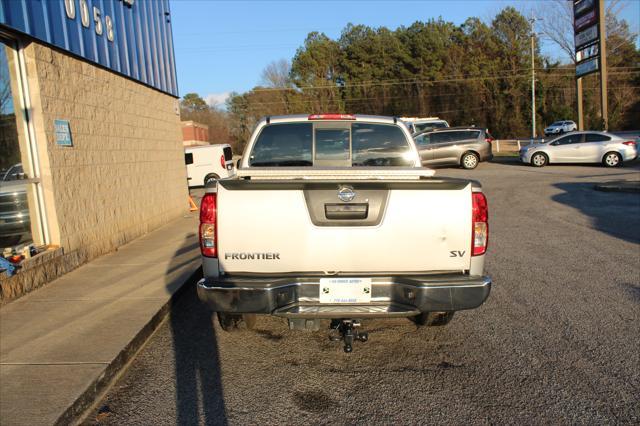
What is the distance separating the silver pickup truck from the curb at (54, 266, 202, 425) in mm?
1027

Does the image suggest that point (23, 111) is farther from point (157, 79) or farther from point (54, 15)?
point (157, 79)

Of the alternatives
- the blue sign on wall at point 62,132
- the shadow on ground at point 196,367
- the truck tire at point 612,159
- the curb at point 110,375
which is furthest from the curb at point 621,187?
the blue sign on wall at point 62,132

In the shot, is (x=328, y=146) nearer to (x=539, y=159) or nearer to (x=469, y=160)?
(x=469, y=160)

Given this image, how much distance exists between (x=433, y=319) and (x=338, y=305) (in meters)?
1.42

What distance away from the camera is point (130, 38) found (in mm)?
9906

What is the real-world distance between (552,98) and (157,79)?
5286 centimetres

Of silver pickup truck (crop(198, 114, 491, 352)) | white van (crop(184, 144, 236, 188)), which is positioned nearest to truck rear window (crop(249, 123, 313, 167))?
silver pickup truck (crop(198, 114, 491, 352))

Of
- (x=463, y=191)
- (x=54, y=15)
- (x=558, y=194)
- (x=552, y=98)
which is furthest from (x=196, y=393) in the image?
(x=552, y=98)

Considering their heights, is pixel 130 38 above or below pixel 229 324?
above

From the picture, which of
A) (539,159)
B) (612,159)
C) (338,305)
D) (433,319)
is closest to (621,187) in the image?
(612,159)

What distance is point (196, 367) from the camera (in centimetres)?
410

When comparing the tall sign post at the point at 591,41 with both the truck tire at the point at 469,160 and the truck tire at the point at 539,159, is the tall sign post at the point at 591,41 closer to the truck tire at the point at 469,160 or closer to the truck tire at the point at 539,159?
the truck tire at the point at 539,159

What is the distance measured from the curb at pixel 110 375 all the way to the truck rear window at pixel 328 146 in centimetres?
185

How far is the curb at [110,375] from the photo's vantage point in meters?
3.33
